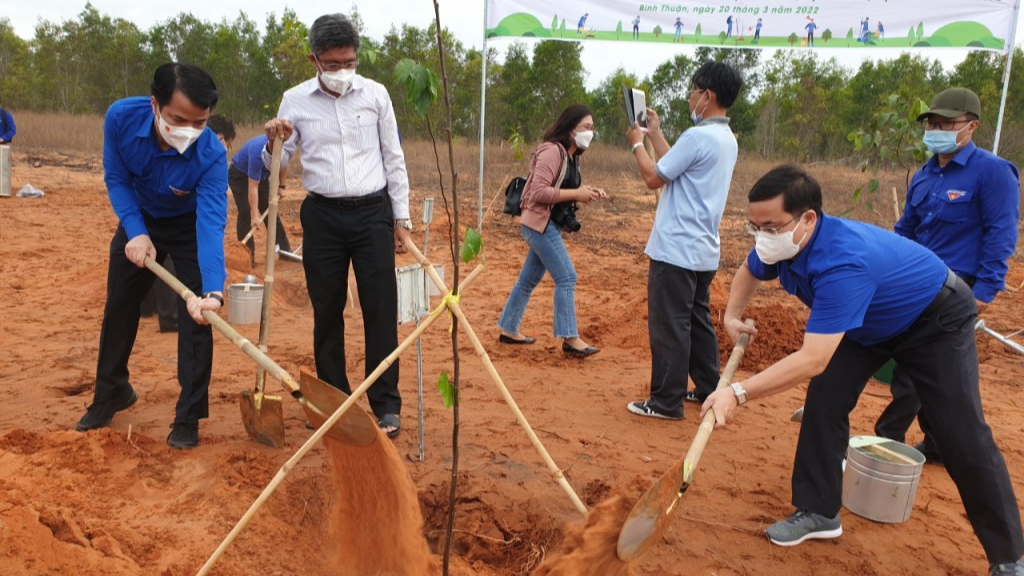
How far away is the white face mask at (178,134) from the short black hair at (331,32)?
0.67m

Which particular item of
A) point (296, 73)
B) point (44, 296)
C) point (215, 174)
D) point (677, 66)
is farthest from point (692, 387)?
point (677, 66)

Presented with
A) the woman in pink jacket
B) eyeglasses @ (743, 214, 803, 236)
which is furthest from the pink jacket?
eyeglasses @ (743, 214, 803, 236)

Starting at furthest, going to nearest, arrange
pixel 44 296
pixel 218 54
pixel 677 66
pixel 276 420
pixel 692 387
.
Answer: pixel 218 54 → pixel 677 66 → pixel 44 296 → pixel 692 387 → pixel 276 420

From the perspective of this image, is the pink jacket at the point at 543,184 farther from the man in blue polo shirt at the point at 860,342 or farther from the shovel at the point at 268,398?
the man in blue polo shirt at the point at 860,342

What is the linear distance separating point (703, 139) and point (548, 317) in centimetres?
324

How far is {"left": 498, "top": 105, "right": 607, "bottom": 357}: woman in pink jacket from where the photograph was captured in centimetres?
484

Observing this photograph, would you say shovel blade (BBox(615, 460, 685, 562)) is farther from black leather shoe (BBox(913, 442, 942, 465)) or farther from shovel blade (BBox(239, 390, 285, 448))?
black leather shoe (BBox(913, 442, 942, 465))

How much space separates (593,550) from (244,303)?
4382mm

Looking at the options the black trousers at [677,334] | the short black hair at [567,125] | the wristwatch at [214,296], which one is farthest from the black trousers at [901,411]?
the wristwatch at [214,296]

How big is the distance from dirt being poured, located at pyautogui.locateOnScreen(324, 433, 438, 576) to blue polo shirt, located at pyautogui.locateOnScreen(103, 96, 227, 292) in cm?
111

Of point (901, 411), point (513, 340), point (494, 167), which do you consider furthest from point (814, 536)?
point (494, 167)

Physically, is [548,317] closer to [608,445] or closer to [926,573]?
[608,445]

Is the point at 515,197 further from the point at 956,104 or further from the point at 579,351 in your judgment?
the point at 956,104

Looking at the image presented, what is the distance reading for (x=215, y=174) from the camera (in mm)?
3316
